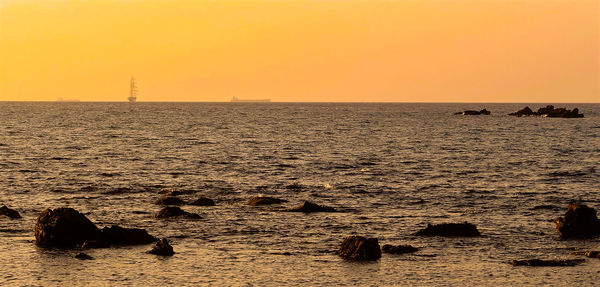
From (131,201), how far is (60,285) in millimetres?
22043

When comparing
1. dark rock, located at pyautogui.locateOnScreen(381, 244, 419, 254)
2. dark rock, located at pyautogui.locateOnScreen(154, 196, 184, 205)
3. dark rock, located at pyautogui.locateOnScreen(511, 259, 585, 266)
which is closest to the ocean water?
dark rock, located at pyautogui.locateOnScreen(381, 244, 419, 254)

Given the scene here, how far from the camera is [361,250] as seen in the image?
29.9 meters

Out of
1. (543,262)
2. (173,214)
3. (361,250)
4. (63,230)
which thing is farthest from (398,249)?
(63,230)

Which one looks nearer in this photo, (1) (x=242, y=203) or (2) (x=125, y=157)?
(1) (x=242, y=203)

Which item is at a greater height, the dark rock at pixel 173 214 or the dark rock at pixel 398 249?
the dark rock at pixel 398 249

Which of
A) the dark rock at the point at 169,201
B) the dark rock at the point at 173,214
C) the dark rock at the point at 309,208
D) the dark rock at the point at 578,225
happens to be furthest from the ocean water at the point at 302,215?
the dark rock at the point at 169,201

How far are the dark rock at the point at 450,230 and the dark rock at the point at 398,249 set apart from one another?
12.1 ft

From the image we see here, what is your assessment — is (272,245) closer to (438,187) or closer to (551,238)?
(551,238)

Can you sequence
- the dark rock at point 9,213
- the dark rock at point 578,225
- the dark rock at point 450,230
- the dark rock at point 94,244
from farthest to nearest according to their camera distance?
the dark rock at point 9,213 → the dark rock at point 450,230 → the dark rock at point 578,225 → the dark rock at point 94,244

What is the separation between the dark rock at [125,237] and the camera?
32.7m

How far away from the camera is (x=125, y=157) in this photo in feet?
274

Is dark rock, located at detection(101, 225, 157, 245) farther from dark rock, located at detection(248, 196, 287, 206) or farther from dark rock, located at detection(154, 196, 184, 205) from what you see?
dark rock, located at detection(248, 196, 287, 206)

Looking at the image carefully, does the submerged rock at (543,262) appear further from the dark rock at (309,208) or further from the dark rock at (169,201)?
the dark rock at (169,201)

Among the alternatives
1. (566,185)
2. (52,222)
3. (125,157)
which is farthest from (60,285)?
(125,157)
